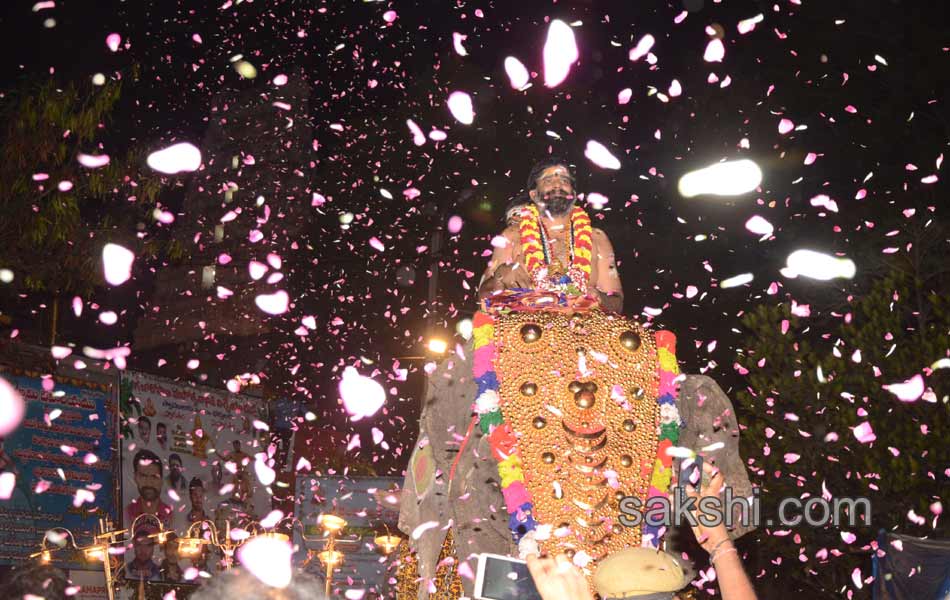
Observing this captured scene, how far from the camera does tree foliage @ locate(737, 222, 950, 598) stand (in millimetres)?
9016

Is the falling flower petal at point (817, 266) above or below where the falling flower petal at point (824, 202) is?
below

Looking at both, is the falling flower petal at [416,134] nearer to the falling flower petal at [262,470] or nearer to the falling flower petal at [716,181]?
the falling flower petal at [716,181]

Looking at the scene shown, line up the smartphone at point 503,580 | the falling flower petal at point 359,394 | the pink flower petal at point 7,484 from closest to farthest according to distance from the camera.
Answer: the smartphone at point 503,580 < the pink flower petal at point 7,484 < the falling flower petal at point 359,394

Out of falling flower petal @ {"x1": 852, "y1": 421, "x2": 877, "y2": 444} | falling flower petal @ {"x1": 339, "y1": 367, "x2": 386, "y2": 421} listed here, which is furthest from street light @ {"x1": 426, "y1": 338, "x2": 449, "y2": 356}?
falling flower petal @ {"x1": 852, "y1": 421, "x2": 877, "y2": 444}

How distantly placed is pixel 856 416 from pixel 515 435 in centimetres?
647

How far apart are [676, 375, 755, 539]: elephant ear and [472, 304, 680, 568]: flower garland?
0.34 ft

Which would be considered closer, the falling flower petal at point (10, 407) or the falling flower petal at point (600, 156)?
the falling flower petal at point (10, 407)

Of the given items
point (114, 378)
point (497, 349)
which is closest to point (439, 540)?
point (497, 349)

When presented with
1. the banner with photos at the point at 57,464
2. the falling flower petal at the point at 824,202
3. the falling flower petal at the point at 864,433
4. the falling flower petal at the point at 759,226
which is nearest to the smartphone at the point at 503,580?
the falling flower petal at the point at 864,433

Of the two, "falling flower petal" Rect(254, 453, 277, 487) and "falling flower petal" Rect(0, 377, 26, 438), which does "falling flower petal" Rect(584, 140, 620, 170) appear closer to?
"falling flower petal" Rect(254, 453, 277, 487)

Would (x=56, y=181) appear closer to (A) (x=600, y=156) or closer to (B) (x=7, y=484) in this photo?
(B) (x=7, y=484)

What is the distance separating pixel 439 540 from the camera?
14.0 feet

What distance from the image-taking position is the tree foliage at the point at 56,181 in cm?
977

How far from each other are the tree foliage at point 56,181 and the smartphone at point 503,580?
7680mm
